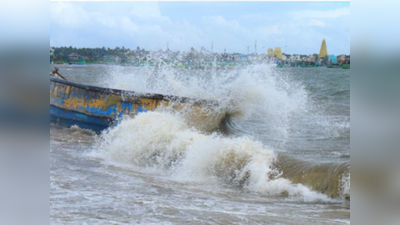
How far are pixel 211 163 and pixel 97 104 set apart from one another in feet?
9.90

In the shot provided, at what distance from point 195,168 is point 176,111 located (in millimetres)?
1581

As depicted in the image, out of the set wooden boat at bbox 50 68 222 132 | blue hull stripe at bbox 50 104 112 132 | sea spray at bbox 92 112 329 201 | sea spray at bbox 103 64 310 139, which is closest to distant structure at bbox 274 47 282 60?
sea spray at bbox 103 64 310 139

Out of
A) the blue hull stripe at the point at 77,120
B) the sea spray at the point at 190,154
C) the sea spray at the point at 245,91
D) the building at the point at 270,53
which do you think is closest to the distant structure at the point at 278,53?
the building at the point at 270,53

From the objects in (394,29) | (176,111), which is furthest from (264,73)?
(394,29)

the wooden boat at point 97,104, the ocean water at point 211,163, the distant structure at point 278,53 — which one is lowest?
the ocean water at point 211,163

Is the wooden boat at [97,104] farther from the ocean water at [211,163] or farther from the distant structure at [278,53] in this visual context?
the distant structure at [278,53]

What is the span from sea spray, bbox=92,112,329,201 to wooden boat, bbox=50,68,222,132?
203 mm

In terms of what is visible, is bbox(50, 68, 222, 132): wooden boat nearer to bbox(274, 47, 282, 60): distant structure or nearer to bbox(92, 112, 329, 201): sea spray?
bbox(92, 112, 329, 201): sea spray

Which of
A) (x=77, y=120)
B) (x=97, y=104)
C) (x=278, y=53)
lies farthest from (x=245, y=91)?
(x=278, y=53)

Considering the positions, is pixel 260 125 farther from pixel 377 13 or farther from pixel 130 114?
pixel 377 13

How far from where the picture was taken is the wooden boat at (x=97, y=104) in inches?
279

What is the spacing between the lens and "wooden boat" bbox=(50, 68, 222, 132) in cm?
709

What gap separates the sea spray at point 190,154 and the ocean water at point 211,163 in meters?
0.01

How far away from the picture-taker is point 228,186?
4906 millimetres
